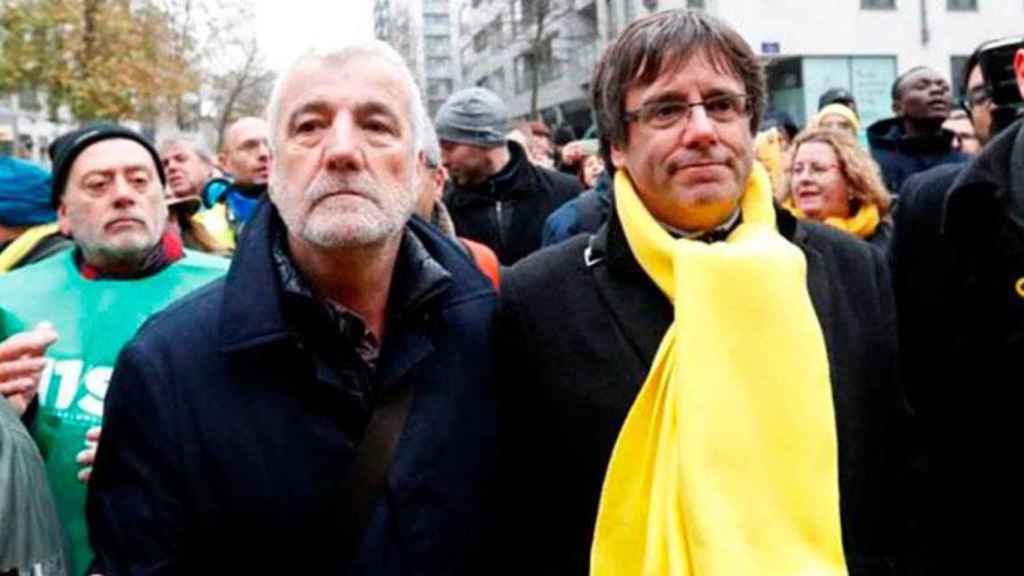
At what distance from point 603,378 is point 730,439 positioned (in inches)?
12.3

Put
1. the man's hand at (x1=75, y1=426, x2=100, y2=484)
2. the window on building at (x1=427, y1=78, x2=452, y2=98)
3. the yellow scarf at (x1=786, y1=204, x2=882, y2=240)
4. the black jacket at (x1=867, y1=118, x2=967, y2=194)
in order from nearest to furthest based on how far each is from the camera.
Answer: the man's hand at (x1=75, y1=426, x2=100, y2=484)
the yellow scarf at (x1=786, y1=204, x2=882, y2=240)
the black jacket at (x1=867, y1=118, x2=967, y2=194)
the window on building at (x1=427, y1=78, x2=452, y2=98)

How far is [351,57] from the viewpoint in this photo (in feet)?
8.40

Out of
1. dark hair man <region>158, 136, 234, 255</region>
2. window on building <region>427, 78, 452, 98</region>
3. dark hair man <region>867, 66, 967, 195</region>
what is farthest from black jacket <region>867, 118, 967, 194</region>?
window on building <region>427, 78, 452, 98</region>

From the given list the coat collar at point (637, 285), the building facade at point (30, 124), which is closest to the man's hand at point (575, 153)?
the coat collar at point (637, 285)

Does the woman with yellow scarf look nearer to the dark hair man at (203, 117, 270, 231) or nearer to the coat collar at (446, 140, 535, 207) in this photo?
the coat collar at (446, 140, 535, 207)

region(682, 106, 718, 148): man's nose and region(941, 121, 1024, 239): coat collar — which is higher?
region(682, 106, 718, 148): man's nose

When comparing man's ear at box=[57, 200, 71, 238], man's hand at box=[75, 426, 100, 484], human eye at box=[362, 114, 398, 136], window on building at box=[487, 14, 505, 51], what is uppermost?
window on building at box=[487, 14, 505, 51]

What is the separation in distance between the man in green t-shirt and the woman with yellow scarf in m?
2.66

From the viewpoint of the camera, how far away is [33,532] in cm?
271

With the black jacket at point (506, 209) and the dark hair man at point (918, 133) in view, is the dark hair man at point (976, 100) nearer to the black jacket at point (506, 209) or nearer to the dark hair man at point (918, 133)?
the dark hair man at point (918, 133)

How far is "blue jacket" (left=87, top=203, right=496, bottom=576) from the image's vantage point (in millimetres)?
2365

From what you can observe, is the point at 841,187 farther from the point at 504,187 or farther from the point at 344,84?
the point at 344,84

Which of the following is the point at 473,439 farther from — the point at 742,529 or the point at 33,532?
the point at 33,532

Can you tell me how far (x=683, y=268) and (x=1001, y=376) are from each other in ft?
3.15
